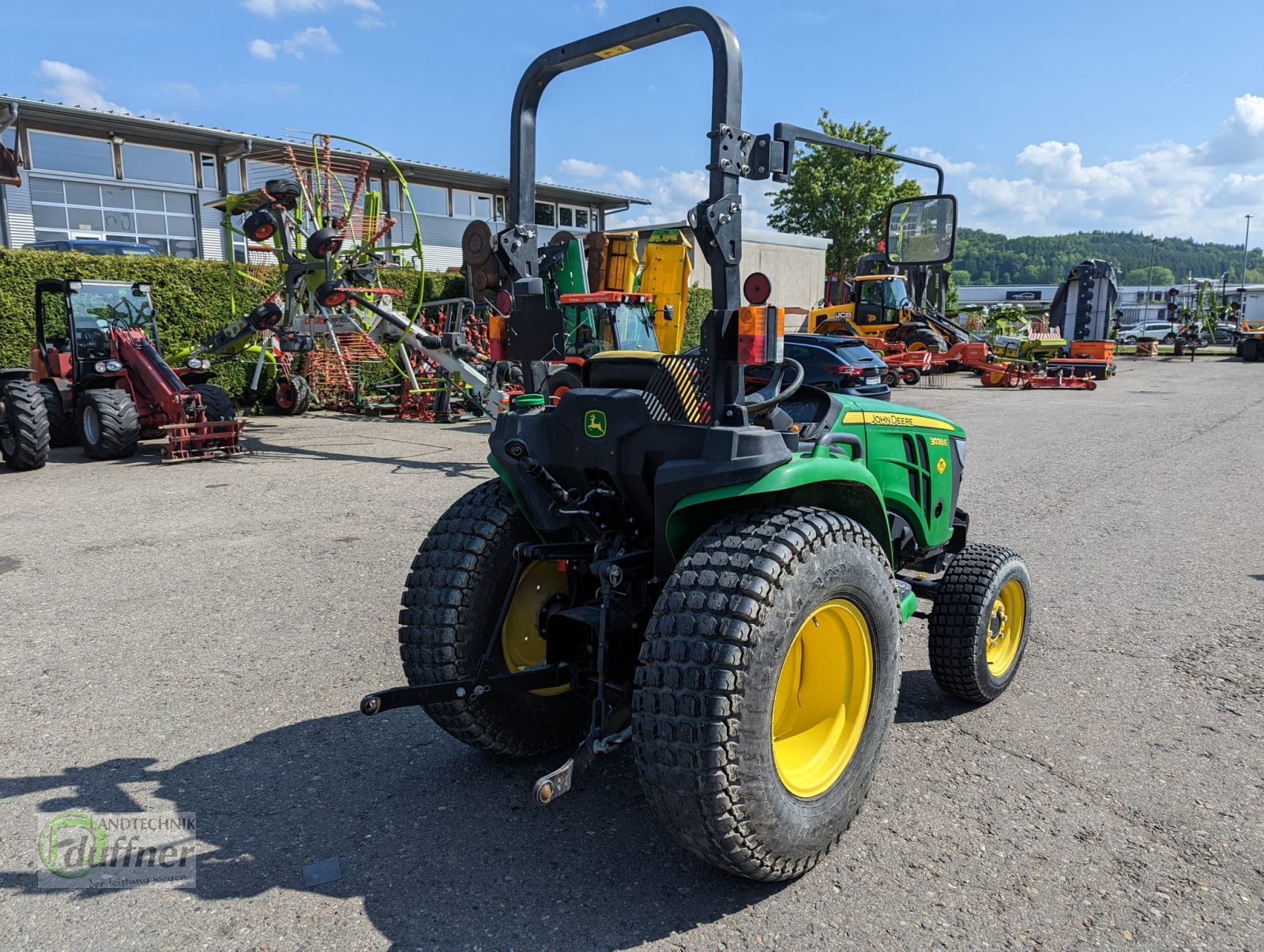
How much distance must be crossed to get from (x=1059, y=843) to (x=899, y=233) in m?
3.04

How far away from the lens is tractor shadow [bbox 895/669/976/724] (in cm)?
369

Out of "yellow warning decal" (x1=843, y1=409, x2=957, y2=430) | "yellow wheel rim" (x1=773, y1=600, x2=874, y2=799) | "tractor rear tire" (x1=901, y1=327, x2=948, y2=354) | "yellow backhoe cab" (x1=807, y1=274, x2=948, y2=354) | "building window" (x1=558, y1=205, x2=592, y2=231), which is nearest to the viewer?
"yellow wheel rim" (x1=773, y1=600, x2=874, y2=799)

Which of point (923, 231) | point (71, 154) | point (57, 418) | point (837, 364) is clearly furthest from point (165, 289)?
point (923, 231)

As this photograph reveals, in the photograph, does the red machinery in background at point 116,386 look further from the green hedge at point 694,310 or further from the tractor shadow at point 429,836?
the green hedge at point 694,310

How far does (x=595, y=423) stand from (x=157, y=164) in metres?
24.6

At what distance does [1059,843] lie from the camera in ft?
9.07

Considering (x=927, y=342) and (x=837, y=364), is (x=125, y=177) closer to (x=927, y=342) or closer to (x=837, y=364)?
(x=837, y=364)

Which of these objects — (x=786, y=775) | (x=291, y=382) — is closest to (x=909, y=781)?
(x=786, y=775)

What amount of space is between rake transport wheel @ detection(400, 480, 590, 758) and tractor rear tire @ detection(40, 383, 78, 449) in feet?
32.1

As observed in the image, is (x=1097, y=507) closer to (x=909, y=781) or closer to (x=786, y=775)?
(x=909, y=781)

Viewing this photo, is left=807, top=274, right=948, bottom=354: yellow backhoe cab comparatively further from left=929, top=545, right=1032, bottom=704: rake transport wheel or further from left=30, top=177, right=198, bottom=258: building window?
left=929, top=545, right=1032, bottom=704: rake transport wheel

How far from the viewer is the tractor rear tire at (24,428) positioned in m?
9.30

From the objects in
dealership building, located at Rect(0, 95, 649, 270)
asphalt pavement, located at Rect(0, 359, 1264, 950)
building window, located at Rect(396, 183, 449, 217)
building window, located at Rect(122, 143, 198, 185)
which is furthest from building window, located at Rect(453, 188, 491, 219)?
asphalt pavement, located at Rect(0, 359, 1264, 950)

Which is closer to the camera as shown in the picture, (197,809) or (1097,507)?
(197,809)
